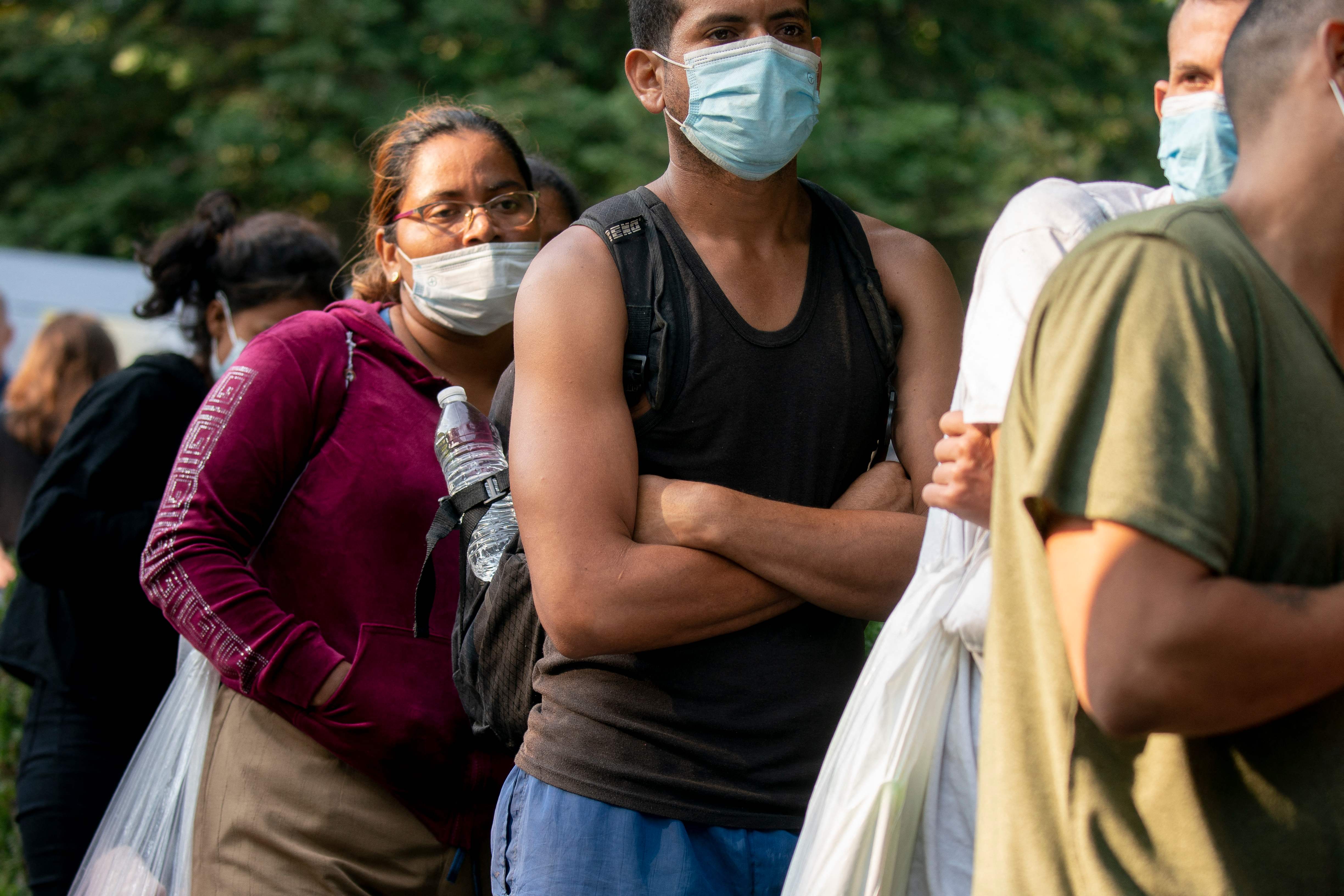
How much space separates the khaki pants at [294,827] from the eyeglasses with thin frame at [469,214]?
1213 millimetres

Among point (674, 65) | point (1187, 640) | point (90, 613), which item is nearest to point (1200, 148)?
point (674, 65)

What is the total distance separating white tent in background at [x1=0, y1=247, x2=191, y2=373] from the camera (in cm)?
952

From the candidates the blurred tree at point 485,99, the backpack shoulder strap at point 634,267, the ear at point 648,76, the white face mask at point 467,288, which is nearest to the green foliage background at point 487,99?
the blurred tree at point 485,99

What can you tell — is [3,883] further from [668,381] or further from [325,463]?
[668,381]

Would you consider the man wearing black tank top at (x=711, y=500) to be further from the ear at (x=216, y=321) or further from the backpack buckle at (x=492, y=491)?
the ear at (x=216, y=321)

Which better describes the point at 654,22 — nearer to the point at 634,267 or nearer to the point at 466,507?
the point at 634,267

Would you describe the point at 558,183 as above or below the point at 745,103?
below

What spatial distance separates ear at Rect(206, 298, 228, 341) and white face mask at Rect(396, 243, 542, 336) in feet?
3.50

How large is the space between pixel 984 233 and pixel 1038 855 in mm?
10243

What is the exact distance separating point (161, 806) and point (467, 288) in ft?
4.35

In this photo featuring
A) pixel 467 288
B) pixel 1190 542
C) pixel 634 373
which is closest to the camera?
pixel 1190 542

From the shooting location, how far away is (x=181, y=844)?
2.69 m

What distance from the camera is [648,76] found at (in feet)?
7.85

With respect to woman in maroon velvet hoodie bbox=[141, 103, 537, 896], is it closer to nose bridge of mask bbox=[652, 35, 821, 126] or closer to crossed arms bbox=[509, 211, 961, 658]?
crossed arms bbox=[509, 211, 961, 658]
